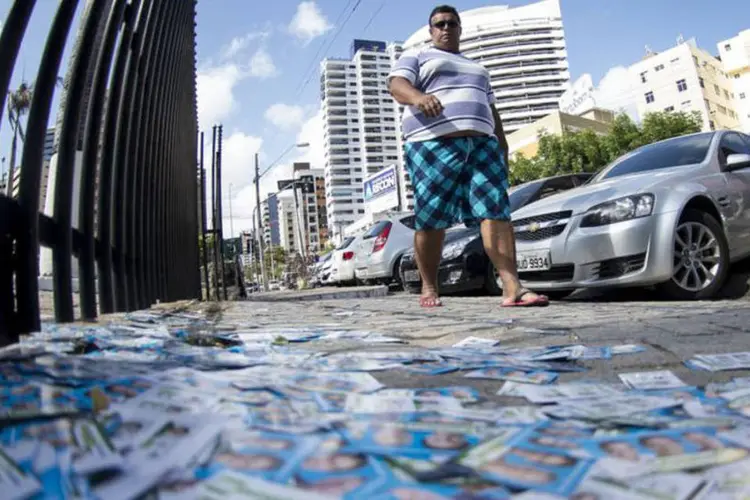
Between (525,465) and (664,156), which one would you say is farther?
(664,156)

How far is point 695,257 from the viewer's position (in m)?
3.71

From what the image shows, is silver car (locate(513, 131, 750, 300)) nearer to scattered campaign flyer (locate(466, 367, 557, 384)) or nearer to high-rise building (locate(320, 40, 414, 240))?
scattered campaign flyer (locate(466, 367, 557, 384))

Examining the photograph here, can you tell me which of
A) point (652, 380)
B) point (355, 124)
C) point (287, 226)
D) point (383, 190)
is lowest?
point (652, 380)

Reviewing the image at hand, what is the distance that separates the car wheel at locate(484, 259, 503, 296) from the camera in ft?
17.9

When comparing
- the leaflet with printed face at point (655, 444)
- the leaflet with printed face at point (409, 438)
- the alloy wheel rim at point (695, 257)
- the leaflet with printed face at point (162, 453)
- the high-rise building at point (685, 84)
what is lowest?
the leaflet with printed face at point (655, 444)

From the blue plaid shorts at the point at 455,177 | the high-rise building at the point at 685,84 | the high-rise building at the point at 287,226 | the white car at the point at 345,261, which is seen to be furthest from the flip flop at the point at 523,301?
the high-rise building at the point at 287,226

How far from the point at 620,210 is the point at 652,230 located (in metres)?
0.26

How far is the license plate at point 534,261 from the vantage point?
4.12 meters

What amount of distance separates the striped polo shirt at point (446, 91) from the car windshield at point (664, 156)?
74.1 inches

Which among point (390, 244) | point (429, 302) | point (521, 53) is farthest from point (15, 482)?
point (521, 53)

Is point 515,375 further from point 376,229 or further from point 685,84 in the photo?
point 685,84

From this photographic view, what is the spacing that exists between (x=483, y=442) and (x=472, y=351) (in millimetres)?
905

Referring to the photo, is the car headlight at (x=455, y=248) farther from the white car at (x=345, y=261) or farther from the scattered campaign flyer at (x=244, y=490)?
the white car at (x=345, y=261)

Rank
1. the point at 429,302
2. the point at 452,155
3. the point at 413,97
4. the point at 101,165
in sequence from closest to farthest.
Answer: the point at 101,165 → the point at 413,97 → the point at 452,155 → the point at 429,302
